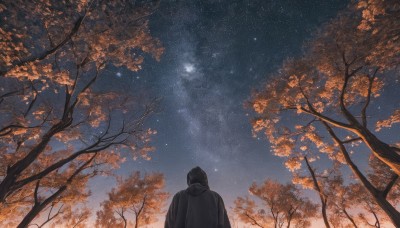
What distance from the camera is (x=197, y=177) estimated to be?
407 cm

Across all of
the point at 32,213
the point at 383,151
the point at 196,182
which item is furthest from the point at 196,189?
the point at 32,213

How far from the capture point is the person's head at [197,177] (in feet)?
13.3

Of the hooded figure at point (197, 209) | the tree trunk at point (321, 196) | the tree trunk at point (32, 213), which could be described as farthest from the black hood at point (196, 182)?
the tree trunk at point (321, 196)

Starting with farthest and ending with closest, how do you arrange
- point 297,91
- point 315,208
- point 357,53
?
point 315,208 → point 297,91 → point 357,53

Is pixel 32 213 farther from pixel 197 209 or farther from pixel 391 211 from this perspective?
pixel 391 211

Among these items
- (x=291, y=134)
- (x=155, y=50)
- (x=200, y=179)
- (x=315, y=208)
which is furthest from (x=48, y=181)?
(x=315, y=208)

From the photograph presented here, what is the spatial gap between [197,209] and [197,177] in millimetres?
559

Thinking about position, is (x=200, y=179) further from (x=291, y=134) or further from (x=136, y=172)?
(x=136, y=172)

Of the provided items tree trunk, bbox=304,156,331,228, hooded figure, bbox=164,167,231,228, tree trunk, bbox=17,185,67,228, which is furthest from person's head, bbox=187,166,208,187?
tree trunk, bbox=304,156,331,228

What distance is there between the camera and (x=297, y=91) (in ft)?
42.0

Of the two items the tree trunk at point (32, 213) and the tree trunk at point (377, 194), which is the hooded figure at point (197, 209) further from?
the tree trunk at point (32, 213)

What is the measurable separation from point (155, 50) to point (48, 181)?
8.98m


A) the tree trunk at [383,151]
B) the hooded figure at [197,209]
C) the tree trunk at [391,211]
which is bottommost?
the hooded figure at [197,209]

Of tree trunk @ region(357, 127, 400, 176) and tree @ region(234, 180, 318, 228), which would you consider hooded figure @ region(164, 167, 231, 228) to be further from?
tree @ region(234, 180, 318, 228)
